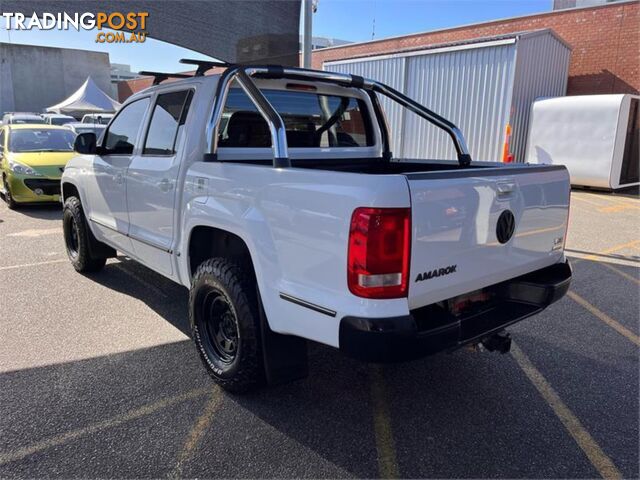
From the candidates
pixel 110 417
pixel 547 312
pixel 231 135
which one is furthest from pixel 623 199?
pixel 110 417

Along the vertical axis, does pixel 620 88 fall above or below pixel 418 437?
above

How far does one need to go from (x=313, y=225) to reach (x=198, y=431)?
4.59 feet

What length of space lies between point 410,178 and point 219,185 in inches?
50.0

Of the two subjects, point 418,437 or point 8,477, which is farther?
point 418,437

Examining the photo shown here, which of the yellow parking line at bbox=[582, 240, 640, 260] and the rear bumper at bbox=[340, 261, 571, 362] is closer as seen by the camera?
the rear bumper at bbox=[340, 261, 571, 362]

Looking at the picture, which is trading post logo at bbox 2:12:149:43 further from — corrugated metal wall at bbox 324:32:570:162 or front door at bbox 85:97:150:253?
corrugated metal wall at bbox 324:32:570:162

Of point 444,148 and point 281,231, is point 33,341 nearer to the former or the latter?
point 281,231

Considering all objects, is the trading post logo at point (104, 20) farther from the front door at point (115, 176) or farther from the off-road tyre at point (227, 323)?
the off-road tyre at point (227, 323)

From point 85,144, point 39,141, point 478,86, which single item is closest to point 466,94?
point 478,86

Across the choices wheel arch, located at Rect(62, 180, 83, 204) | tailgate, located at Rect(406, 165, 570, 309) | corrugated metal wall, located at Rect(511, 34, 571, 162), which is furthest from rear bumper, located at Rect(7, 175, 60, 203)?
corrugated metal wall, located at Rect(511, 34, 571, 162)

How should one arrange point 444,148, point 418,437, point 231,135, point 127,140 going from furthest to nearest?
point 444,148, point 127,140, point 231,135, point 418,437

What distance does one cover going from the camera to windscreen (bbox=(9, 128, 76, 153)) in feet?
33.5

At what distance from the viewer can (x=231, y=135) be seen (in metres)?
3.70

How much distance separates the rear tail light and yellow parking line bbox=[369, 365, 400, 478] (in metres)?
0.92
